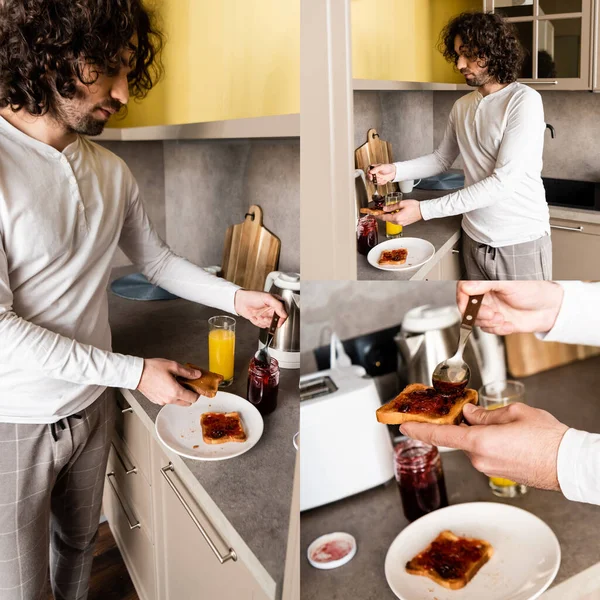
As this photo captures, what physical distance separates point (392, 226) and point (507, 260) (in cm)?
7

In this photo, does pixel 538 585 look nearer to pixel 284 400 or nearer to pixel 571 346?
pixel 571 346

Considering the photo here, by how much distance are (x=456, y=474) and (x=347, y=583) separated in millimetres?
317

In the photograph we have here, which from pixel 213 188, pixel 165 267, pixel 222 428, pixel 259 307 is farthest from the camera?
pixel 213 188

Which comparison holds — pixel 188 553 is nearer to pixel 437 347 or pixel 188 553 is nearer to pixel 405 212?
pixel 437 347

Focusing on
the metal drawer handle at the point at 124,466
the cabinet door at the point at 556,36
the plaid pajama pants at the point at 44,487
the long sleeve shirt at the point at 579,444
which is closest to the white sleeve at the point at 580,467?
the long sleeve shirt at the point at 579,444

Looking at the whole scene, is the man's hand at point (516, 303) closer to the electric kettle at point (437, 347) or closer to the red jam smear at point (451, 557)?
the electric kettle at point (437, 347)

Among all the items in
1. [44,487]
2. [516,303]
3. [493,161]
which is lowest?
[44,487]

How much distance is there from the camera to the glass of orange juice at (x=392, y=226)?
0.37 metres

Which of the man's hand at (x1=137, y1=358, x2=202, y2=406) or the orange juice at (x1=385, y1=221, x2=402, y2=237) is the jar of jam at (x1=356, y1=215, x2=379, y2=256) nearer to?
the orange juice at (x1=385, y1=221, x2=402, y2=237)

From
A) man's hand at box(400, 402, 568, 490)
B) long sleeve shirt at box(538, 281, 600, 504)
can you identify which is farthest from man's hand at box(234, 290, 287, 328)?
long sleeve shirt at box(538, 281, 600, 504)

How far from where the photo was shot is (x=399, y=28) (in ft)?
1.14

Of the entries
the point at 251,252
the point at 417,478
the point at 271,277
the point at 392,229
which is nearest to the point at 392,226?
the point at 392,229

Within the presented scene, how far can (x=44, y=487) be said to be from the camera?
1074 millimetres

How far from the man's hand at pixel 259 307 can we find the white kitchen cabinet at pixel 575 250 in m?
0.81
